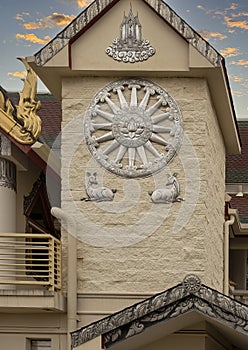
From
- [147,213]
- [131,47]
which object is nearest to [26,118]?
[131,47]

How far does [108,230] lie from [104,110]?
96.1 inches

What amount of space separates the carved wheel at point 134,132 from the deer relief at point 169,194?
15.2 inches

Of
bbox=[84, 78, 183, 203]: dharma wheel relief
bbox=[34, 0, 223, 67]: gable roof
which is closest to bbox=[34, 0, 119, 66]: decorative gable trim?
bbox=[34, 0, 223, 67]: gable roof

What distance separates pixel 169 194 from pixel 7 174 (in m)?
3.65

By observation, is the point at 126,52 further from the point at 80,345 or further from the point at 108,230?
the point at 80,345

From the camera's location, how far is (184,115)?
23.9m

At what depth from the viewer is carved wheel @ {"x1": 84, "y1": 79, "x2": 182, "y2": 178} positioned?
23.8 m

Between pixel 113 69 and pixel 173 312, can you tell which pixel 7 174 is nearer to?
pixel 113 69

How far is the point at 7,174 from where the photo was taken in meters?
25.0

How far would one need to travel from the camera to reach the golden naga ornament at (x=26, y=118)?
2409cm

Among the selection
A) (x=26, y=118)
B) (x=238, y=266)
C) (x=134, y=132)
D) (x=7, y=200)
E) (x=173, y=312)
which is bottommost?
(x=173, y=312)

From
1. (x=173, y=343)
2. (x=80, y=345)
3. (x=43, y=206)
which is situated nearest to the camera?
(x=80, y=345)

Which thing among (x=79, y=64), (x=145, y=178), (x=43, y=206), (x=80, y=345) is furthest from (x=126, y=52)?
(x=80, y=345)

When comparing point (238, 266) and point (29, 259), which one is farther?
point (238, 266)
